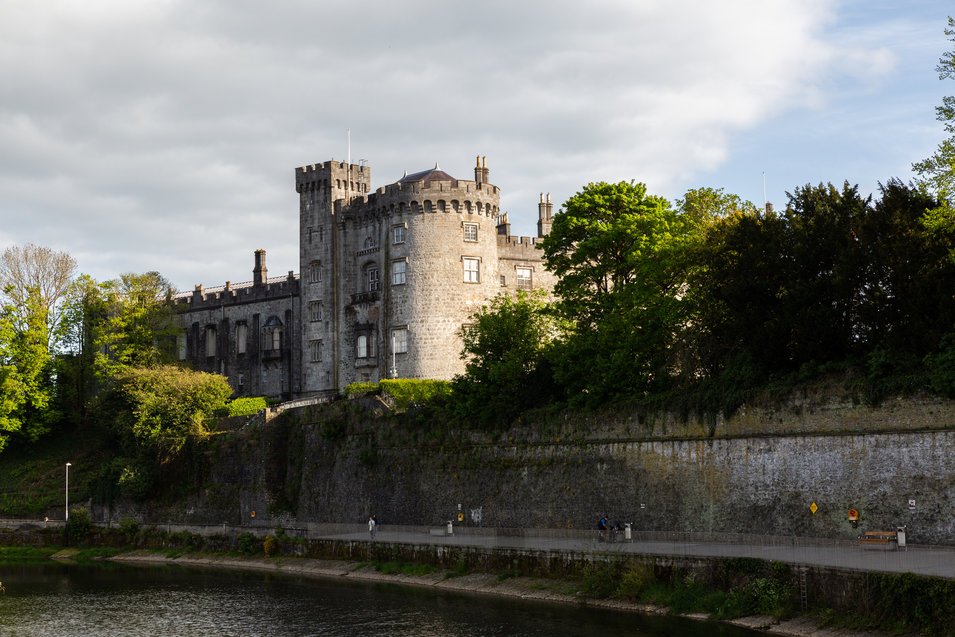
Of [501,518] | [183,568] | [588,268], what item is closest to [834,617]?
[501,518]

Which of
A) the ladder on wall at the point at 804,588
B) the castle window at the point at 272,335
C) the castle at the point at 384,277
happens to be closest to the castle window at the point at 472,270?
the castle at the point at 384,277

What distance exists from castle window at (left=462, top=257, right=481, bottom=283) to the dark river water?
→ 66.7ft

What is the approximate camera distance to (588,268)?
4772cm

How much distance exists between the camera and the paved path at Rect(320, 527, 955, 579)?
90.3 feet

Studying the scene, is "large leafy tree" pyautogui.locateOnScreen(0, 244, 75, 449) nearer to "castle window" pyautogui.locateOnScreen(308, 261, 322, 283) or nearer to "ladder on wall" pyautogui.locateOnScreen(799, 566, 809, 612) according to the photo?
"castle window" pyautogui.locateOnScreen(308, 261, 322, 283)

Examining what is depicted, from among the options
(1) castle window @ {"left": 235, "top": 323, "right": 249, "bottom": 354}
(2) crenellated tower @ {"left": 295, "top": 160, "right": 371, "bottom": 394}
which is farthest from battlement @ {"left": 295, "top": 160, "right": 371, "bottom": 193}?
(1) castle window @ {"left": 235, "top": 323, "right": 249, "bottom": 354}

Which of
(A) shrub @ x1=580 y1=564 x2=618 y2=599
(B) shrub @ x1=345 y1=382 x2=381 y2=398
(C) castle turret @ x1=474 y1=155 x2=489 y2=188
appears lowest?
(A) shrub @ x1=580 y1=564 x2=618 y2=599

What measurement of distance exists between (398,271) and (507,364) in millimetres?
15997

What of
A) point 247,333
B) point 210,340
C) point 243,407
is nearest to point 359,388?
point 243,407

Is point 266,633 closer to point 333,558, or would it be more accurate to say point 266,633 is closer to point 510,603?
point 510,603

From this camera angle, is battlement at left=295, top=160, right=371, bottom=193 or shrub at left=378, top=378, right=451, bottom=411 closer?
shrub at left=378, top=378, right=451, bottom=411

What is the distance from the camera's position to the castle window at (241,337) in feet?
248

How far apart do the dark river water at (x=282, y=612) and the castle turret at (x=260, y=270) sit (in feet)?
105

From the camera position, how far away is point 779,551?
3150 centimetres
